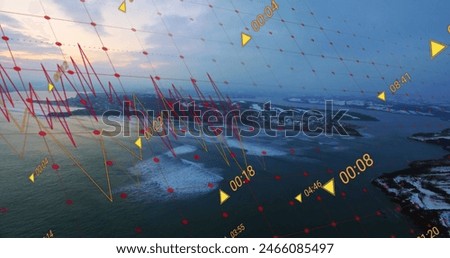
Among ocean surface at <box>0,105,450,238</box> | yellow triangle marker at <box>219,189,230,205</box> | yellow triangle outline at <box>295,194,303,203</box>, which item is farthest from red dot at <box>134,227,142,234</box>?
yellow triangle outline at <box>295,194,303,203</box>

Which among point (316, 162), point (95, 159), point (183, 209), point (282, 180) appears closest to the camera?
point (183, 209)

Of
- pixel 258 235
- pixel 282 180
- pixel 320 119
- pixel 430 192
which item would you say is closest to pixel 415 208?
pixel 430 192

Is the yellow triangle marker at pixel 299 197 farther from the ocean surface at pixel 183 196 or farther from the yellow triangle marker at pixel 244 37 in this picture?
the yellow triangle marker at pixel 244 37

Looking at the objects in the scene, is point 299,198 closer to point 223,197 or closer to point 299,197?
point 299,197

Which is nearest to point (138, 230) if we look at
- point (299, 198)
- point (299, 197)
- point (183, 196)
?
point (183, 196)

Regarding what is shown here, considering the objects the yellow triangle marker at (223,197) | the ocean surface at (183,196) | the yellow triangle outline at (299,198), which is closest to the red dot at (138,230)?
the ocean surface at (183,196)

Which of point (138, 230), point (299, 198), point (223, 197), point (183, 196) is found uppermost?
point (183, 196)
